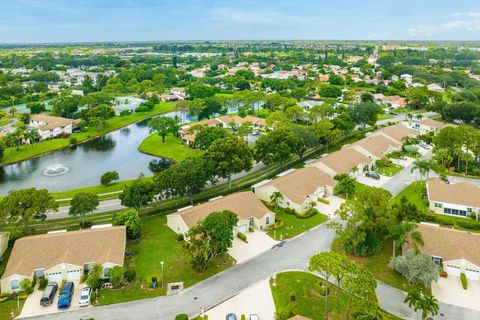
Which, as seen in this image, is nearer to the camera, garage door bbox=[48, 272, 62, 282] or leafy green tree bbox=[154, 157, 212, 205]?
garage door bbox=[48, 272, 62, 282]

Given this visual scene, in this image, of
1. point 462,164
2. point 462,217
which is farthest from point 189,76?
point 462,217

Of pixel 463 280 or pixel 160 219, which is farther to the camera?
pixel 160 219

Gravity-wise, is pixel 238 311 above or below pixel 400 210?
below

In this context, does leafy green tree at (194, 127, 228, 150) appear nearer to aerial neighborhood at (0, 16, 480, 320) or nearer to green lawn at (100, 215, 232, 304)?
aerial neighborhood at (0, 16, 480, 320)

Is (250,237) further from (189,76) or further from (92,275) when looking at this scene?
(189,76)

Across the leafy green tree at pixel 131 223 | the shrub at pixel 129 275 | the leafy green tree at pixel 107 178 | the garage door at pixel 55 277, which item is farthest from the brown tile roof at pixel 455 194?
the leafy green tree at pixel 107 178

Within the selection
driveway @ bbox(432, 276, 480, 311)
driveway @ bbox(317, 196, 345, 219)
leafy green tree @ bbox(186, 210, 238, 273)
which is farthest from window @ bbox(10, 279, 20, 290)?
driveway @ bbox(432, 276, 480, 311)

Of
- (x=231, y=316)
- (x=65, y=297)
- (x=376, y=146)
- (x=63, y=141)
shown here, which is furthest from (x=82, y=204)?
(x=376, y=146)
